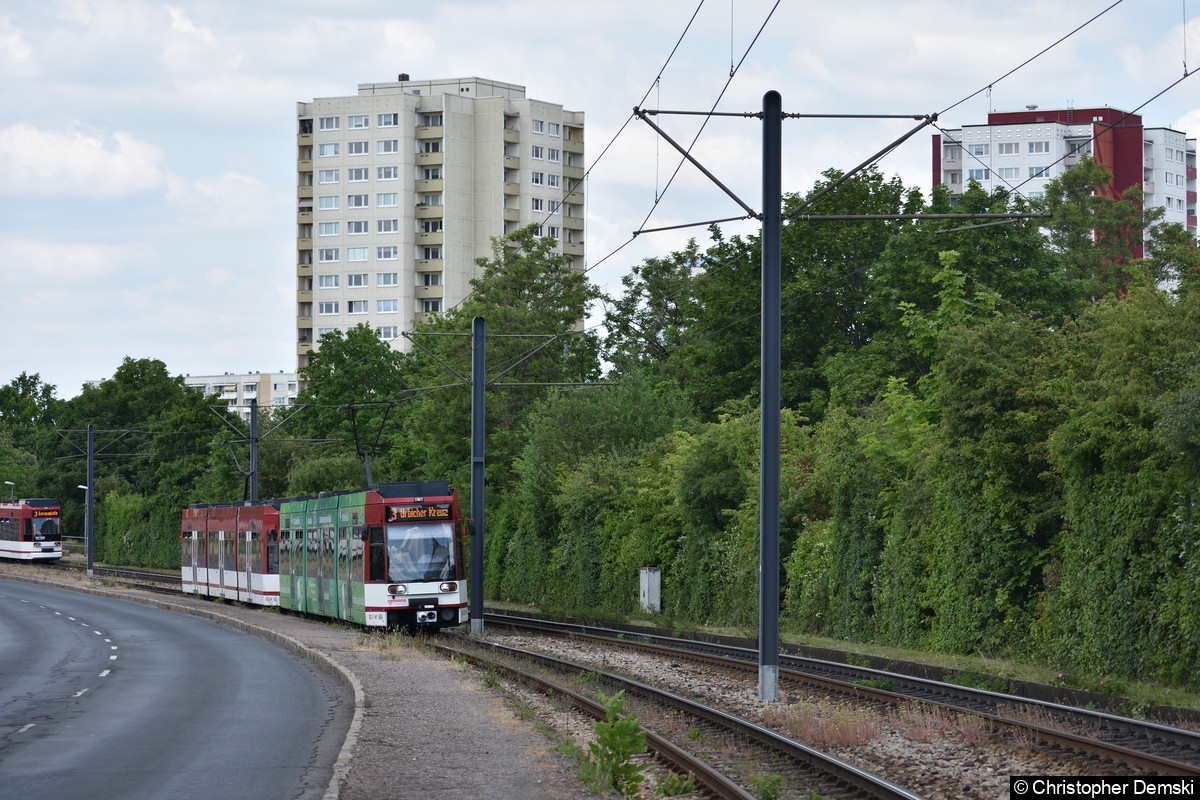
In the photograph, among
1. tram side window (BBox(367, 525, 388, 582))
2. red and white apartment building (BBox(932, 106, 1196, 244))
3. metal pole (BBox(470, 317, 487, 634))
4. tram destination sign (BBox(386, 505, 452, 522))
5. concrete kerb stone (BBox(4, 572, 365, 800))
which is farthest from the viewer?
red and white apartment building (BBox(932, 106, 1196, 244))

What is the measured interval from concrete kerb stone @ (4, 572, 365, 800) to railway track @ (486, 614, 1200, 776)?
6.51 meters

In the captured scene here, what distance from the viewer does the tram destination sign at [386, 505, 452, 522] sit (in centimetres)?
3341

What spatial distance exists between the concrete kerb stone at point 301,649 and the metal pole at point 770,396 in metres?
5.52

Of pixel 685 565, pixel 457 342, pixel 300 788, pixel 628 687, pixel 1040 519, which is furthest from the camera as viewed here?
pixel 457 342

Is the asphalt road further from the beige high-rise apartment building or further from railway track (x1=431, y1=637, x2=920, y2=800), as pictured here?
the beige high-rise apartment building

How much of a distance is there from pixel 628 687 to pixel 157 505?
7887cm

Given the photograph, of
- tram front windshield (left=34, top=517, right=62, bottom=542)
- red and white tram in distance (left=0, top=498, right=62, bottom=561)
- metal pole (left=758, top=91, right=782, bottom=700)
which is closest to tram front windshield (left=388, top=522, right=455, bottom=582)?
metal pole (left=758, top=91, right=782, bottom=700)

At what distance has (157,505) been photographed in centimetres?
9412

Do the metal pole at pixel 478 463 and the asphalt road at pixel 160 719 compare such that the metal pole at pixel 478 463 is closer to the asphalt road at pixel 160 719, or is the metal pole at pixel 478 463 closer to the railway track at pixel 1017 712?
the asphalt road at pixel 160 719

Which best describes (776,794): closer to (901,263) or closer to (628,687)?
(628,687)

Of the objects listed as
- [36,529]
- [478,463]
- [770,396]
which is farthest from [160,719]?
[36,529]

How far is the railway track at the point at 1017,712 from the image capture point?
42.4ft

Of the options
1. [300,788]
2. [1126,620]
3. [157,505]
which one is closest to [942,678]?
[1126,620]

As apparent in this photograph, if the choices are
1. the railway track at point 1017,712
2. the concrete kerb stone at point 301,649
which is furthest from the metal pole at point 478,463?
the railway track at point 1017,712
